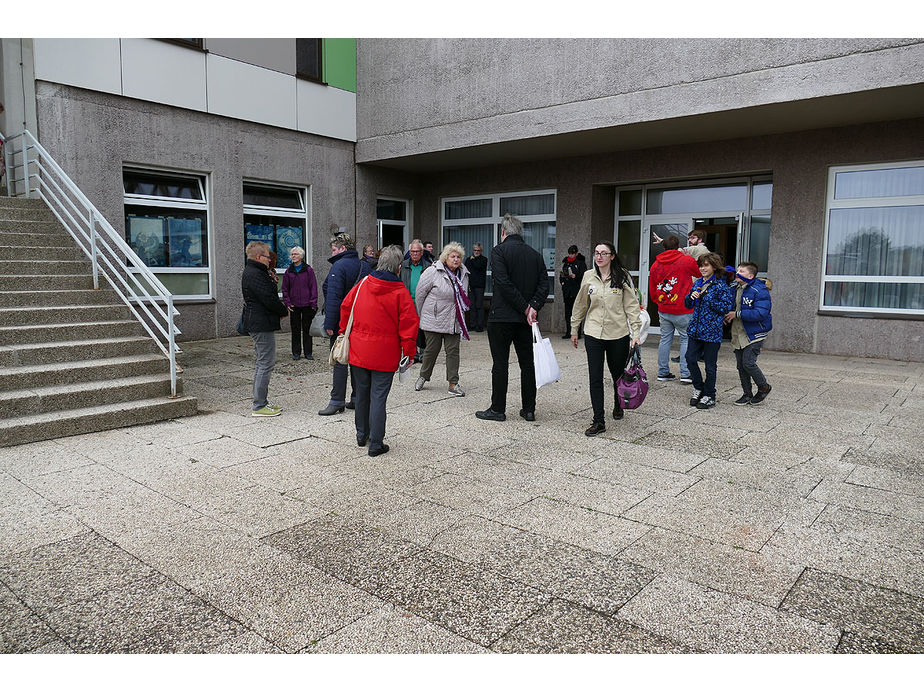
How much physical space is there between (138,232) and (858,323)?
39.5 ft

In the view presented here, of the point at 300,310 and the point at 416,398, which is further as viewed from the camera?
the point at 300,310

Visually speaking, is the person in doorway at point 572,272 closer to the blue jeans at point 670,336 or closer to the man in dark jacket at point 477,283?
the man in dark jacket at point 477,283

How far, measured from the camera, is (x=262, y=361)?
6.86 metres

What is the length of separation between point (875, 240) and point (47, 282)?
11.8 meters

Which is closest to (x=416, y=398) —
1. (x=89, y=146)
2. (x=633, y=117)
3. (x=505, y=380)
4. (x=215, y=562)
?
(x=505, y=380)

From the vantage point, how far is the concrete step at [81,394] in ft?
19.2

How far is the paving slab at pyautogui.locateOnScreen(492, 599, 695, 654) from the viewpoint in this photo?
8.97ft

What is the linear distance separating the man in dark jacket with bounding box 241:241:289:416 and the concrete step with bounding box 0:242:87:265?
2.82m

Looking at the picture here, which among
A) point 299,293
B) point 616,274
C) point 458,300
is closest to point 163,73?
point 299,293

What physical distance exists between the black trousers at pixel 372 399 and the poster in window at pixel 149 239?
25.4 ft

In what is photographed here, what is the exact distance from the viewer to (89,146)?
10727 mm

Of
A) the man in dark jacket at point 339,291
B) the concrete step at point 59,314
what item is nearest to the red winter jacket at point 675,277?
the man in dark jacket at point 339,291

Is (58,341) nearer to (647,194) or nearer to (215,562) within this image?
(215,562)

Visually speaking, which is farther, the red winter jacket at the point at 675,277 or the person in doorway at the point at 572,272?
the person in doorway at the point at 572,272
